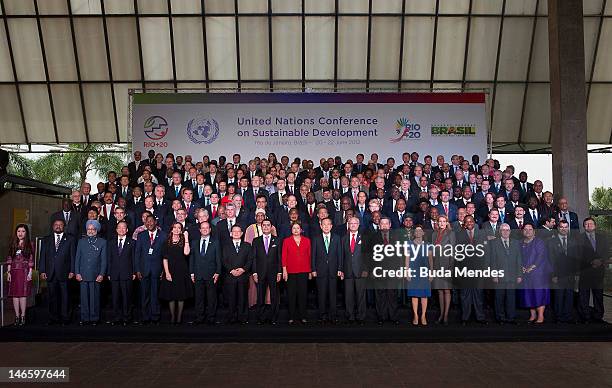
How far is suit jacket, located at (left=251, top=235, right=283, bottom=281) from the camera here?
816 cm

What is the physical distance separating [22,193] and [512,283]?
478 inches

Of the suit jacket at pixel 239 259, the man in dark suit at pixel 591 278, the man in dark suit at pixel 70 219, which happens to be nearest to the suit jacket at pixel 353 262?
the suit jacket at pixel 239 259

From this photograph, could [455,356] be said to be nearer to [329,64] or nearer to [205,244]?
[205,244]

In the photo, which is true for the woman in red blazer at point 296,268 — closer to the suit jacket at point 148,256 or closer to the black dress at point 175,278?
the black dress at point 175,278

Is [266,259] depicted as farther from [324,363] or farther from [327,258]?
[324,363]

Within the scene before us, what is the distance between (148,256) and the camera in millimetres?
8172

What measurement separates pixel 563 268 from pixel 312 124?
24.4 feet

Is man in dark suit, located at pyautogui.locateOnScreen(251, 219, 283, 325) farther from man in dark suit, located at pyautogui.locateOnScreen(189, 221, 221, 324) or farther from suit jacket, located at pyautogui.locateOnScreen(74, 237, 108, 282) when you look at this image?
suit jacket, located at pyautogui.locateOnScreen(74, 237, 108, 282)

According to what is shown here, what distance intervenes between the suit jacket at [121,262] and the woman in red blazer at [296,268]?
7.37 feet

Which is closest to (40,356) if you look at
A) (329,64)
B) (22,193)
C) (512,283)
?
(512,283)

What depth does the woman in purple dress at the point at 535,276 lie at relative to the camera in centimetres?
825

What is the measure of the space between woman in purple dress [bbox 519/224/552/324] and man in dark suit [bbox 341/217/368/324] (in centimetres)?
239

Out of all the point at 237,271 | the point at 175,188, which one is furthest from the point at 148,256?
the point at 175,188

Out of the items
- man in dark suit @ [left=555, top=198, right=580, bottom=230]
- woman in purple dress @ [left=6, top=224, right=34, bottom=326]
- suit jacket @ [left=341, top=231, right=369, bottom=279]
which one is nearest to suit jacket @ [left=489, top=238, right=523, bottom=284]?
man in dark suit @ [left=555, top=198, right=580, bottom=230]
